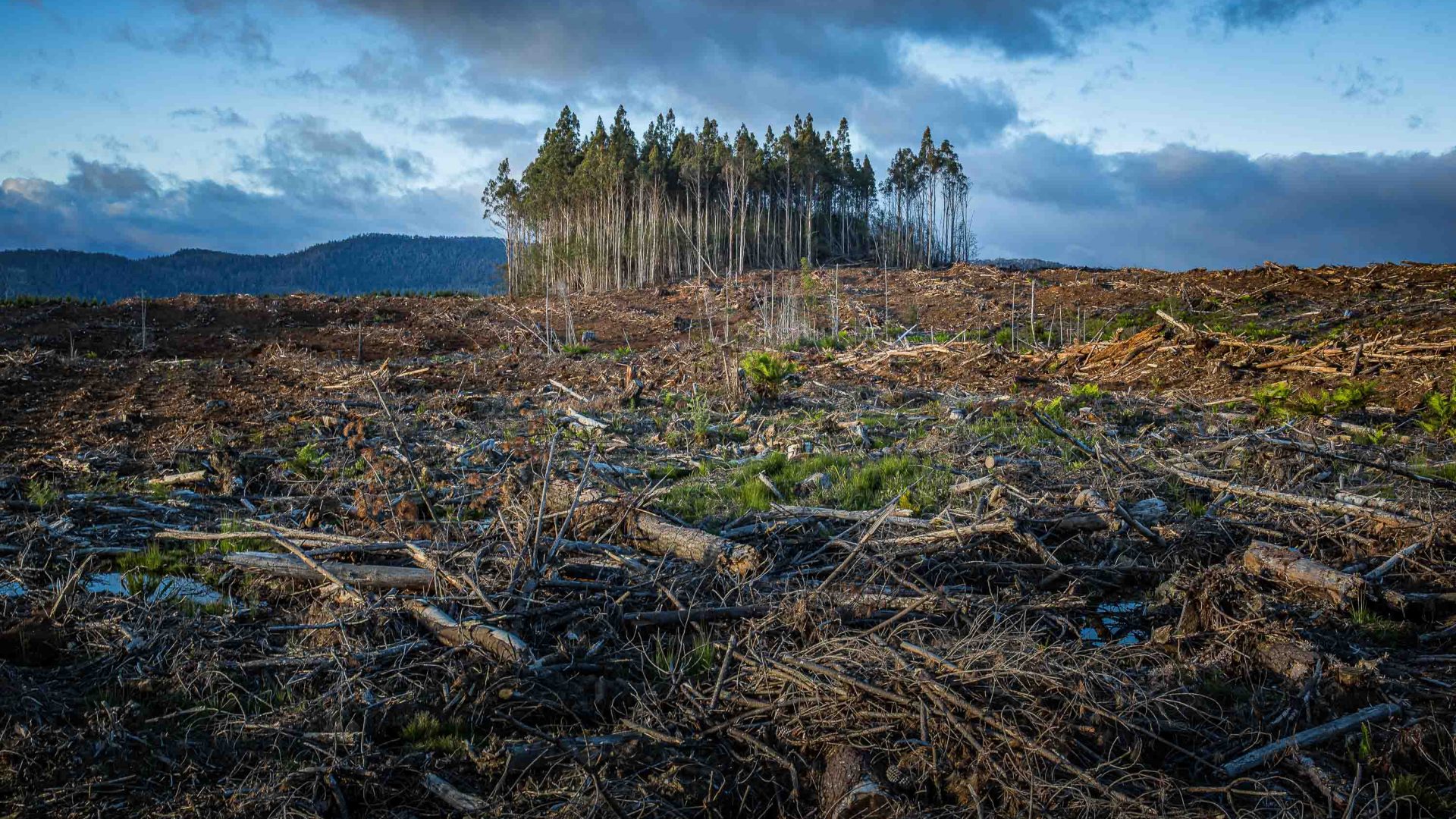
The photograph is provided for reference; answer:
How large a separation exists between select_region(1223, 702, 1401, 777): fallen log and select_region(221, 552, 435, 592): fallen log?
3297 millimetres

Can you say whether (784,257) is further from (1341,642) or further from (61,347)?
(1341,642)

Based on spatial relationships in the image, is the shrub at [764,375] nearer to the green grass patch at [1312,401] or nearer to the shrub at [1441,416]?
the green grass patch at [1312,401]

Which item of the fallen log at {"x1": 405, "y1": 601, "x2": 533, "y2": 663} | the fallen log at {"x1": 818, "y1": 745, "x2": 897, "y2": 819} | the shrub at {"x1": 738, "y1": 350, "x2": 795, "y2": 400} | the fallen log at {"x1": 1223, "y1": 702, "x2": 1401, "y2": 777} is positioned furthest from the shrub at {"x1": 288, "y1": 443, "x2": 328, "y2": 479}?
the fallen log at {"x1": 1223, "y1": 702, "x2": 1401, "y2": 777}

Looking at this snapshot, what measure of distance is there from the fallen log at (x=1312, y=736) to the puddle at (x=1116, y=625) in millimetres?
850

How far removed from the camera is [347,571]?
3.68 meters

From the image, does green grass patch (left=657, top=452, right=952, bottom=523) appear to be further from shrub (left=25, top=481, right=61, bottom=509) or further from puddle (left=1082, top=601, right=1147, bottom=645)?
shrub (left=25, top=481, right=61, bottom=509)

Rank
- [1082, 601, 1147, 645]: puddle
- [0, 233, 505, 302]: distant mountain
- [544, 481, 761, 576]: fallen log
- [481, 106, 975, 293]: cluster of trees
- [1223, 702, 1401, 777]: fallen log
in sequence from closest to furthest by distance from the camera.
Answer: [1223, 702, 1401, 777]: fallen log
[1082, 601, 1147, 645]: puddle
[544, 481, 761, 576]: fallen log
[481, 106, 975, 293]: cluster of trees
[0, 233, 505, 302]: distant mountain

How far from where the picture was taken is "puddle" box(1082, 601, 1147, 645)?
3.49m

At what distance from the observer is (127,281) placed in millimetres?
94312

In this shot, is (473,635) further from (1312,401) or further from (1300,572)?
(1312,401)

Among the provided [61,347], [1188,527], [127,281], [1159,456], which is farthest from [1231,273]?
[127,281]

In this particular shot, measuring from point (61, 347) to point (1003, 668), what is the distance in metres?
20.6

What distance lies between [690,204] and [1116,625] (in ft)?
151

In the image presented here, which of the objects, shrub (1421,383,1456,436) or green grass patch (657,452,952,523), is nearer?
green grass patch (657,452,952,523)
